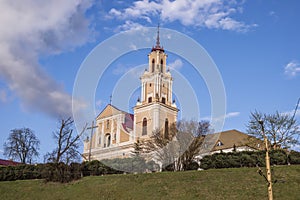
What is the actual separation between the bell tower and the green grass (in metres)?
21.9

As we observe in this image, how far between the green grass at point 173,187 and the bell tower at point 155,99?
2190 centimetres

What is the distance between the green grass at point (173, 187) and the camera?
22.2m

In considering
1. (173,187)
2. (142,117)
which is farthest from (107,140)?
(173,187)

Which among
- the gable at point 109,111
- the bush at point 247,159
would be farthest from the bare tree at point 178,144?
the gable at point 109,111

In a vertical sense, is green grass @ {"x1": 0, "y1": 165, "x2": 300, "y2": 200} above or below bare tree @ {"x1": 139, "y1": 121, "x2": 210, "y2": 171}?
below

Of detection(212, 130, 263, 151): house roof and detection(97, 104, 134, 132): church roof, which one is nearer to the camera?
detection(212, 130, 263, 151): house roof

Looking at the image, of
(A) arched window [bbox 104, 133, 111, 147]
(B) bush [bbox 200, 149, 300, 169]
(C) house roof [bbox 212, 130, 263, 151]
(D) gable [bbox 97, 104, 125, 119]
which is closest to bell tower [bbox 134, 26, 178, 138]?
(D) gable [bbox 97, 104, 125, 119]

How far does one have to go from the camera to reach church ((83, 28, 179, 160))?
52312mm

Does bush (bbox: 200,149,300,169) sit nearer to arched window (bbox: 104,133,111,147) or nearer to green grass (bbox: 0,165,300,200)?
green grass (bbox: 0,165,300,200)

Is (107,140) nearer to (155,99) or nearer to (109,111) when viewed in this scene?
(109,111)

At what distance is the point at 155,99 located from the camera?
53.8m

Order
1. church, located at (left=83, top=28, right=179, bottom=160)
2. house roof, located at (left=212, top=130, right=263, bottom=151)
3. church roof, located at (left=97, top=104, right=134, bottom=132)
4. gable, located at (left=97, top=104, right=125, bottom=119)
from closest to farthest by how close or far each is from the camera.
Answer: house roof, located at (left=212, top=130, right=263, bottom=151) < church, located at (left=83, top=28, right=179, bottom=160) < church roof, located at (left=97, top=104, right=134, bottom=132) < gable, located at (left=97, top=104, right=125, bottom=119)

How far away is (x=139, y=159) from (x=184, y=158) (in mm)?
4500

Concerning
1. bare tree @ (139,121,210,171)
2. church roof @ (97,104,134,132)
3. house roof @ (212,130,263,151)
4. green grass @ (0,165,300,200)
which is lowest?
green grass @ (0,165,300,200)
